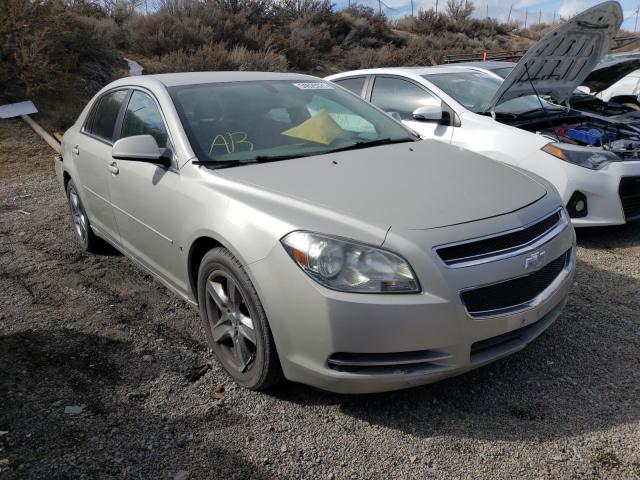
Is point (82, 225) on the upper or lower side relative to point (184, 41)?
lower

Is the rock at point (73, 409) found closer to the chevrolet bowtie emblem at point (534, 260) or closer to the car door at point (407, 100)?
the chevrolet bowtie emblem at point (534, 260)

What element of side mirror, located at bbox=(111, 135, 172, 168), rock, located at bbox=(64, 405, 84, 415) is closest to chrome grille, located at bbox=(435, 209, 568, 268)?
side mirror, located at bbox=(111, 135, 172, 168)

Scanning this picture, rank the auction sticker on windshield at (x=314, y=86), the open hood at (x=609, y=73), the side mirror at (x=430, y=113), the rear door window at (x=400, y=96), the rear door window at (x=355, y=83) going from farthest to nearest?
the open hood at (x=609, y=73) → the rear door window at (x=355, y=83) → the rear door window at (x=400, y=96) → the side mirror at (x=430, y=113) → the auction sticker on windshield at (x=314, y=86)

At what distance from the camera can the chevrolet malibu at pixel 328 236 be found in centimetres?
246

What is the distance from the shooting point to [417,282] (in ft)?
8.00

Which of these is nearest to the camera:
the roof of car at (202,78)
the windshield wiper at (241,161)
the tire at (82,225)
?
the windshield wiper at (241,161)

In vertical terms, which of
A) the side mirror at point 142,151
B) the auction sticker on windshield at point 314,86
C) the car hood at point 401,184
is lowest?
the car hood at point 401,184

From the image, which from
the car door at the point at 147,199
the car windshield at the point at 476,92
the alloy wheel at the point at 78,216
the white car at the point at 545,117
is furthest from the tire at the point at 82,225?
the car windshield at the point at 476,92

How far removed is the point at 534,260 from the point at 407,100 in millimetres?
3836

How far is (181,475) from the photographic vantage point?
Result: 2436mm

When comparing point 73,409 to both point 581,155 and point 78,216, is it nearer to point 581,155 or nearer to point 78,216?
point 78,216

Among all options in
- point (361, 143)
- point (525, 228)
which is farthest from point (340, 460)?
point (361, 143)

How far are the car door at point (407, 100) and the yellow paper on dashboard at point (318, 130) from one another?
2214mm

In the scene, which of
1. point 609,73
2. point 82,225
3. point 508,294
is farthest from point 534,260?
point 609,73
